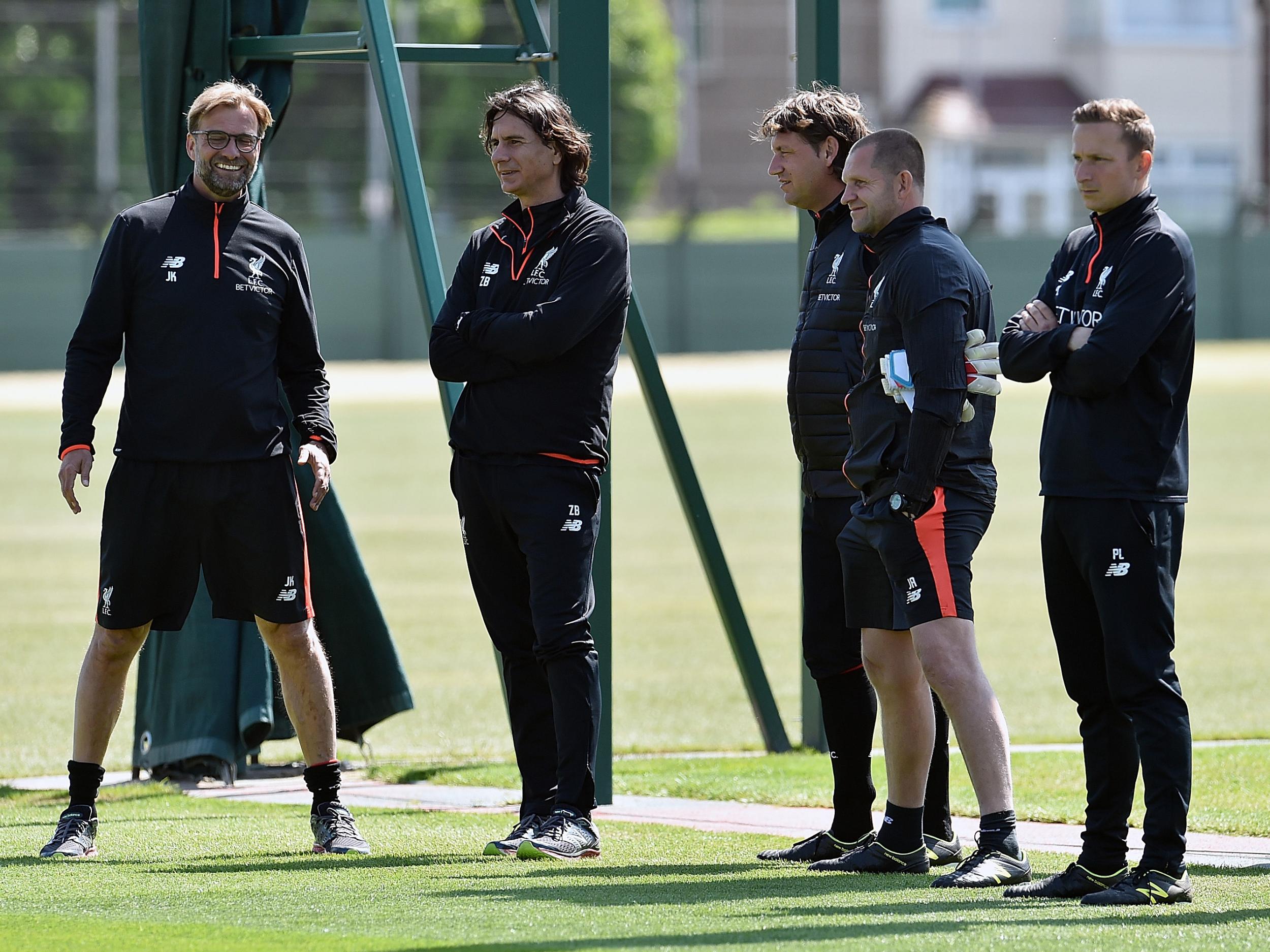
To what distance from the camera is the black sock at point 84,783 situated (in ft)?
18.0

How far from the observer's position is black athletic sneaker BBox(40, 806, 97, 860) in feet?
17.5

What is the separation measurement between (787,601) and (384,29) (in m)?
6.91

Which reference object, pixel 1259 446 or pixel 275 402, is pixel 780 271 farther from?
pixel 275 402

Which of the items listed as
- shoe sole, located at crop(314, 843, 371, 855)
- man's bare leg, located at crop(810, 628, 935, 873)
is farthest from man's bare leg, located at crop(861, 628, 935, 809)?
shoe sole, located at crop(314, 843, 371, 855)

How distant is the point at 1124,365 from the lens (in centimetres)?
458

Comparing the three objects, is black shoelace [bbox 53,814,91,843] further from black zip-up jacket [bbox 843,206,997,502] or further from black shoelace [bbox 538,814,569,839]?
black zip-up jacket [bbox 843,206,997,502]

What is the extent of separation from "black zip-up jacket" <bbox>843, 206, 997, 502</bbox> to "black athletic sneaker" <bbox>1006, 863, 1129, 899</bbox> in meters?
0.97

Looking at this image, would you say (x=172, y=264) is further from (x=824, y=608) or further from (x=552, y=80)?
(x=824, y=608)

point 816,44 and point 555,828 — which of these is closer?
point 555,828

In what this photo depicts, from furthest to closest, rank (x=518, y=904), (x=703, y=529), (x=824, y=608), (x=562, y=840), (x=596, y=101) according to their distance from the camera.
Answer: (x=703, y=529) < (x=596, y=101) < (x=824, y=608) < (x=562, y=840) < (x=518, y=904)

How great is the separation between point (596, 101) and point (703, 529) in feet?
5.59

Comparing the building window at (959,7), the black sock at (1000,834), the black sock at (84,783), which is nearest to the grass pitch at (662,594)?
the black sock at (84,783)

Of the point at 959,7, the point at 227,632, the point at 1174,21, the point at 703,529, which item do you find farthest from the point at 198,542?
the point at 1174,21

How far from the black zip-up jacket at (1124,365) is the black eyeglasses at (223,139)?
221 centimetres
